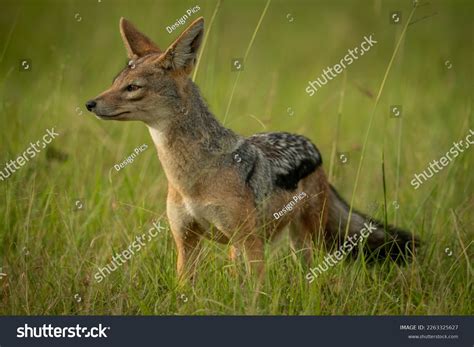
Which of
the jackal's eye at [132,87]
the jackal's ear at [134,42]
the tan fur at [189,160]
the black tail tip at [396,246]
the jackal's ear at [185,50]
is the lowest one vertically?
the black tail tip at [396,246]

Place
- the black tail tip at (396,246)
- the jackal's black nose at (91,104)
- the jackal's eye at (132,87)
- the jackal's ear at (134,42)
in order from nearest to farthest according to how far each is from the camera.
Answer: the jackal's black nose at (91,104) → the jackal's eye at (132,87) → the jackal's ear at (134,42) → the black tail tip at (396,246)

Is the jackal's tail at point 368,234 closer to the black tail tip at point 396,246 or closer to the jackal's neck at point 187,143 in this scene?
the black tail tip at point 396,246

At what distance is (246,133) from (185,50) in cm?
546

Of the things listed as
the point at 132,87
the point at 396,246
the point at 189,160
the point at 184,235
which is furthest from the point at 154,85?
the point at 396,246

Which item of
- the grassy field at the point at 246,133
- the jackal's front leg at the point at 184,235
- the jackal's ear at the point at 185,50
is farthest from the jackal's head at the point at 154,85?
the grassy field at the point at 246,133

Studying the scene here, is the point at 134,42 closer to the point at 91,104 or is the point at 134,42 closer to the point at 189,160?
the point at 91,104

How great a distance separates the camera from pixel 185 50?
7.45 meters

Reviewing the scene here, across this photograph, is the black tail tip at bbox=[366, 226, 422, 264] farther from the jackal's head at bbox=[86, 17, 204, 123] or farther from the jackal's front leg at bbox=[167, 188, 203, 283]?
the jackal's head at bbox=[86, 17, 204, 123]

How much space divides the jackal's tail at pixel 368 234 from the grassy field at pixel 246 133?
214 millimetres

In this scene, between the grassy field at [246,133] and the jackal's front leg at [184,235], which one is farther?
the jackal's front leg at [184,235]

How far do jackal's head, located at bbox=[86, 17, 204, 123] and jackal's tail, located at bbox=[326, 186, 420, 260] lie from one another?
201 centimetres

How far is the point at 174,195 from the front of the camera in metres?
7.59

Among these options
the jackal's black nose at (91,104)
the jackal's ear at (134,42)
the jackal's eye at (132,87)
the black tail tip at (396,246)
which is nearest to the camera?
the jackal's black nose at (91,104)

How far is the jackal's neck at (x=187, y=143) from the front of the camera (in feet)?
24.4
